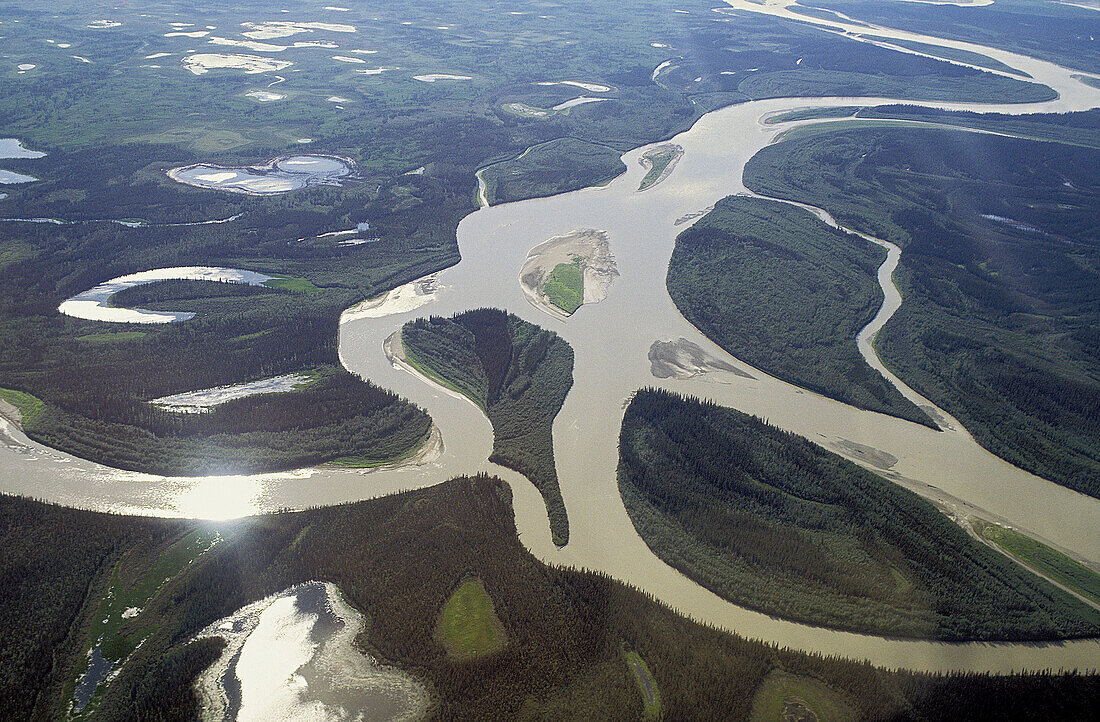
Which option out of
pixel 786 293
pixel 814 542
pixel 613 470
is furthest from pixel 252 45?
pixel 814 542

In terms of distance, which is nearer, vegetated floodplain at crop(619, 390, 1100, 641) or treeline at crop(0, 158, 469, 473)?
vegetated floodplain at crop(619, 390, 1100, 641)

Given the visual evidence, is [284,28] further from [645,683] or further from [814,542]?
[645,683]

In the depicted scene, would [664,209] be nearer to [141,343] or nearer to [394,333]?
[394,333]

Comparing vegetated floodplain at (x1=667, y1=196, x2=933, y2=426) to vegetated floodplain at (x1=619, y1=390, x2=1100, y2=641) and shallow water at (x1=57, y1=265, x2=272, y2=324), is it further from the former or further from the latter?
shallow water at (x1=57, y1=265, x2=272, y2=324)

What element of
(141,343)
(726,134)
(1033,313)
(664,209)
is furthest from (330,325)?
(726,134)

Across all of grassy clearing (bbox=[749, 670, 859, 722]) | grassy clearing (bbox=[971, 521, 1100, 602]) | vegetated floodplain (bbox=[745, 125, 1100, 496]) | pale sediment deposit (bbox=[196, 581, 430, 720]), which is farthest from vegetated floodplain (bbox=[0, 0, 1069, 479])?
grassy clearing (bbox=[971, 521, 1100, 602])
